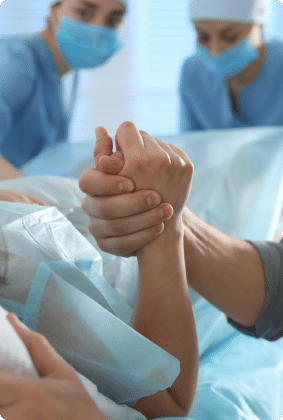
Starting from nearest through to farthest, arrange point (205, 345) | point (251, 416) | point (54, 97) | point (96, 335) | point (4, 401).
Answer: point (4, 401), point (96, 335), point (251, 416), point (205, 345), point (54, 97)

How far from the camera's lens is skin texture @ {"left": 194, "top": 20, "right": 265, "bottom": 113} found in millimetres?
1389

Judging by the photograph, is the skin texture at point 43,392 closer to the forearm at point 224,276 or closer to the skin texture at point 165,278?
the skin texture at point 165,278

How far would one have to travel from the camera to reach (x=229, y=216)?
3.20 feet

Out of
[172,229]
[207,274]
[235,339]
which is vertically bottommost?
[235,339]

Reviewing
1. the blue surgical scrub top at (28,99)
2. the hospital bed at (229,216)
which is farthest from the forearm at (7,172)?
the blue surgical scrub top at (28,99)

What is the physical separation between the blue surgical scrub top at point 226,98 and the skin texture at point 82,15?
1.18 feet

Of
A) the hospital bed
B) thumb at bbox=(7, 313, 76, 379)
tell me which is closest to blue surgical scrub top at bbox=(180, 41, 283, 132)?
the hospital bed

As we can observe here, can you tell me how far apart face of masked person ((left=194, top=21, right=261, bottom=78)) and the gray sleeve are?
0.91 meters

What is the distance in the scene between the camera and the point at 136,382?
46 cm

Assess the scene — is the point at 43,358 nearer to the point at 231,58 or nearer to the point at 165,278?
the point at 165,278

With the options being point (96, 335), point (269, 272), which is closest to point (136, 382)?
point (96, 335)

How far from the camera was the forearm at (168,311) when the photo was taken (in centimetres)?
52

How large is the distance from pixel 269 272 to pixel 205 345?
0.62 ft

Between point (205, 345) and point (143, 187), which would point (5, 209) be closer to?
point (143, 187)
